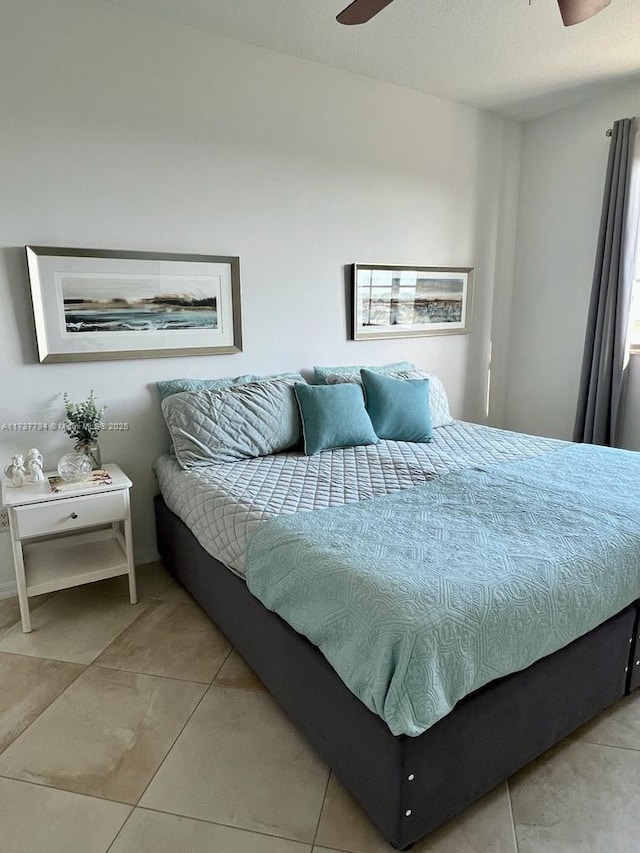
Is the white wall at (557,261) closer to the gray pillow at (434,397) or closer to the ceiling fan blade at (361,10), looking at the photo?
the gray pillow at (434,397)

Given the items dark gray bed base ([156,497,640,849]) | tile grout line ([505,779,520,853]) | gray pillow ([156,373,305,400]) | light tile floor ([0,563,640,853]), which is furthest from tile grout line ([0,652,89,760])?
tile grout line ([505,779,520,853])

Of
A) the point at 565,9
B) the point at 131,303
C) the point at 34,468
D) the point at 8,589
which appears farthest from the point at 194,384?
the point at 565,9

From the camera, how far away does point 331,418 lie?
2.81 metres

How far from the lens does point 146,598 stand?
262 cm

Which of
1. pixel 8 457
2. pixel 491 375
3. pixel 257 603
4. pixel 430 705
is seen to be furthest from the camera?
pixel 491 375

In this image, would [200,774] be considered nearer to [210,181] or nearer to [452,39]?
[210,181]

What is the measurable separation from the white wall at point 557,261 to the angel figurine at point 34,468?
345 cm

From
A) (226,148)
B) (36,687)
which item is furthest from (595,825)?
(226,148)

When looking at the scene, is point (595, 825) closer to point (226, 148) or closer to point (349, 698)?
point (349, 698)

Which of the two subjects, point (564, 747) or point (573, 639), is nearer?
point (573, 639)

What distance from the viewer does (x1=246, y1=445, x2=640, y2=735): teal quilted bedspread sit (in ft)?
4.26

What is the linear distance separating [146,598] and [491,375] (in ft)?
9.97

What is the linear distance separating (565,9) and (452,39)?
3.73 ft

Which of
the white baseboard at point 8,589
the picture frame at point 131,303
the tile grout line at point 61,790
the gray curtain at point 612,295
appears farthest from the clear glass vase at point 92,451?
the gray curtain at point 612,295
